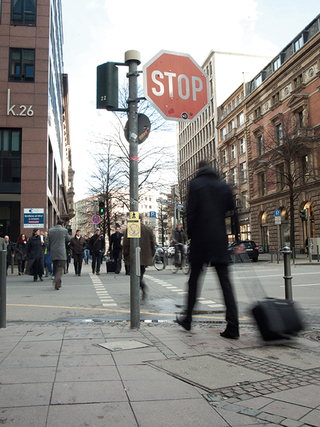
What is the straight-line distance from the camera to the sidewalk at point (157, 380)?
100 inches

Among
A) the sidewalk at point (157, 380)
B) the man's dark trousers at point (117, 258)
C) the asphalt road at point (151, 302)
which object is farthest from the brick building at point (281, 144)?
the sidewalk at point (157, 380)

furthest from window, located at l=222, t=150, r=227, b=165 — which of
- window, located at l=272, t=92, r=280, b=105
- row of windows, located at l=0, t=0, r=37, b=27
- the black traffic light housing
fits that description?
the black traffic light housing

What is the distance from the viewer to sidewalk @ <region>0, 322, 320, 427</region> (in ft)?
8.34

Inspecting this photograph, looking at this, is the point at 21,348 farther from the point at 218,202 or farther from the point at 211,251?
the point at 218,202

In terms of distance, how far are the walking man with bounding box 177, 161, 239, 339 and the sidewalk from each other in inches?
13.3

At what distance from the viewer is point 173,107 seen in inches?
209

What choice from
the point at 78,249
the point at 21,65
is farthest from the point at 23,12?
the point at 78,249

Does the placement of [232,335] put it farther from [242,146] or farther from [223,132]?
[223,132]

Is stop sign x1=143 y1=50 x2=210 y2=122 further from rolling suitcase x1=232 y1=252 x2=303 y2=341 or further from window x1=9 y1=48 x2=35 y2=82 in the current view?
window x1=9 y1=48 x2=35 y2=82

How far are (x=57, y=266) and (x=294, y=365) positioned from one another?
29.9ft

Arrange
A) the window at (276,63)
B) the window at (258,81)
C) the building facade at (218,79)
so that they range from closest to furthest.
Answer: the window at (276,63)
the window at (258,81)
the building facade at (218,79)

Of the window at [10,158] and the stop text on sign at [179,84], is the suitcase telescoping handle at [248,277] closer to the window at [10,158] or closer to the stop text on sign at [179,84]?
the stop text on sign at [179,84]

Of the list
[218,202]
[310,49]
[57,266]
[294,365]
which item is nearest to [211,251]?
[218,202]

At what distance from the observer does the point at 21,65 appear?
26172 mm
